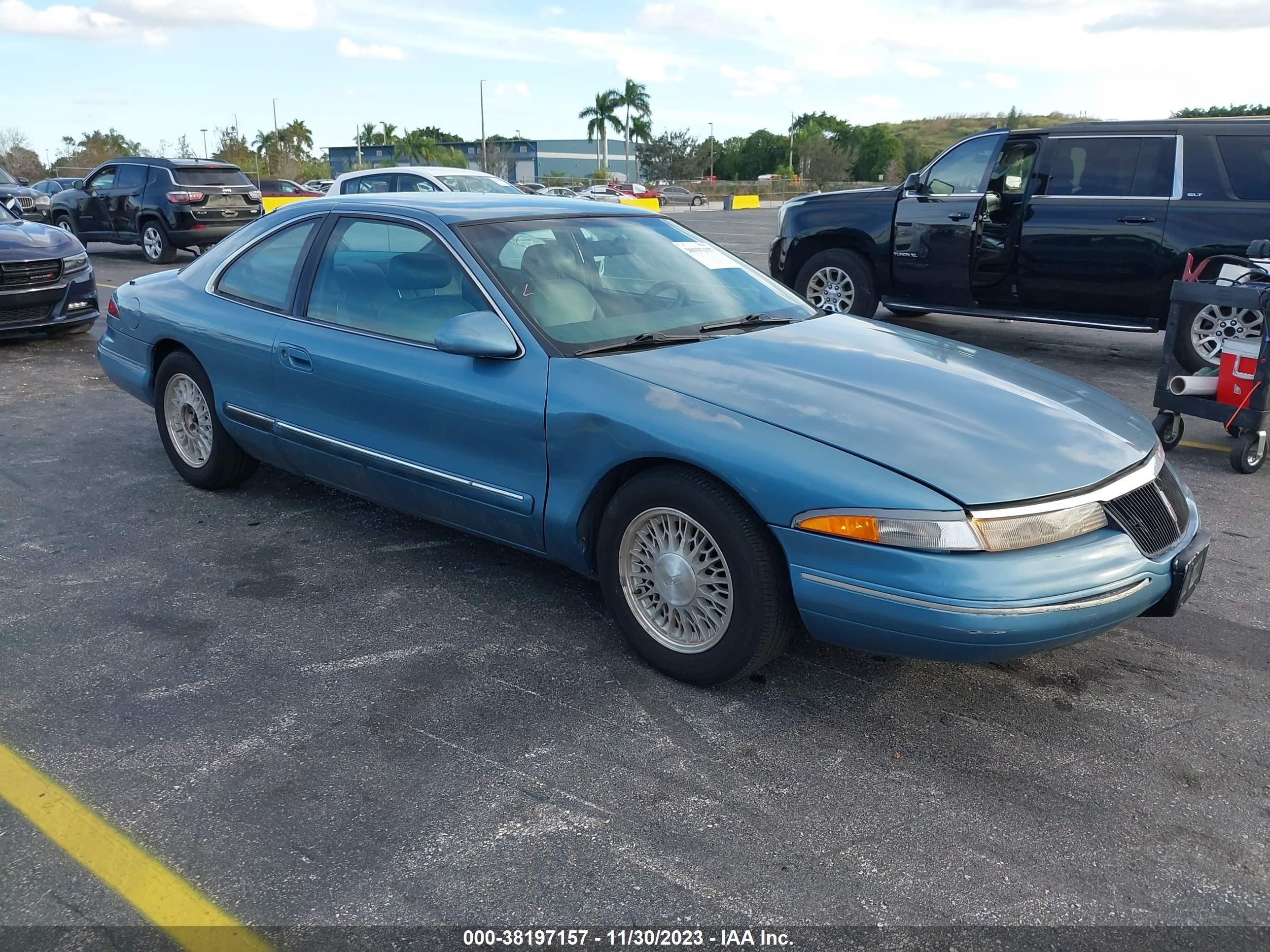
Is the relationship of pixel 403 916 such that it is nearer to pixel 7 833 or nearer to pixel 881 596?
pixel 7 833

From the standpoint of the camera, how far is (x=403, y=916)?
2359 mm

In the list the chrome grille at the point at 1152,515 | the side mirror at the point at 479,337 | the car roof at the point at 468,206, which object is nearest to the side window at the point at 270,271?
the car roof at the point at 468,206

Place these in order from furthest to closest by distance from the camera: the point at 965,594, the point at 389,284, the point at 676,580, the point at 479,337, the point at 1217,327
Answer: the point at 1217,327, the point at 389,284, the point at 479,337, the point at 676,580, the point at 965,594

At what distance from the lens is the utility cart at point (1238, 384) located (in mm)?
5648

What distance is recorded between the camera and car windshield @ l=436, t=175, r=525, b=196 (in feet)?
42.9

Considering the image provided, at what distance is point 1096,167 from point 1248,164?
1085 millimetres

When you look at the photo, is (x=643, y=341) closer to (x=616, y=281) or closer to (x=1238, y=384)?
(x=616, y=281)

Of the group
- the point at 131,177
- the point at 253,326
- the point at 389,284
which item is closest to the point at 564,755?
the point at 389,284

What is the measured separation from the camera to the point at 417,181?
13172 millimetres

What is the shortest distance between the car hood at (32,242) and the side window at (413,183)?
13.9ft

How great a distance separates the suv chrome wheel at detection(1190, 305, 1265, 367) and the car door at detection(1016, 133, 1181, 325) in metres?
0.66

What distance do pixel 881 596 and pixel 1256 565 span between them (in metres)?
2.52

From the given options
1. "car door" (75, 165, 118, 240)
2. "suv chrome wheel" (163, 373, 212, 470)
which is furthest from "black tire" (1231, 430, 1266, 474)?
"car door" (75, 165, 118, 240)

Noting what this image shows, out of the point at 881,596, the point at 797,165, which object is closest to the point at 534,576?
the point at 881,596
